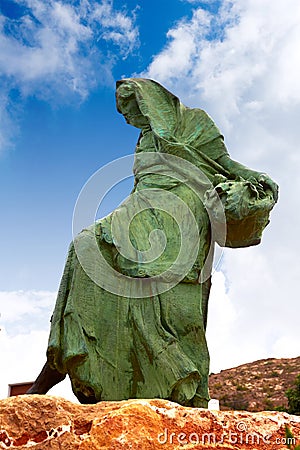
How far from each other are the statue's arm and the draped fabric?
274 millimetres

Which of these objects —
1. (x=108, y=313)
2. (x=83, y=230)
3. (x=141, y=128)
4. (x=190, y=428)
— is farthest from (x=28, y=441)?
(x=141, y=128)

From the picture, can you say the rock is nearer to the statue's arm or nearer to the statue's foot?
the statue's foot

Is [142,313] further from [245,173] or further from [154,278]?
[245,173]

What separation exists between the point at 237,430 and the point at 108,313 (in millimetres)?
2091

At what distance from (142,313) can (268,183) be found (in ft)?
5.51

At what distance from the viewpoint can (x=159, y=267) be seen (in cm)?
508

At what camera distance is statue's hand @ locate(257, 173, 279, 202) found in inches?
221

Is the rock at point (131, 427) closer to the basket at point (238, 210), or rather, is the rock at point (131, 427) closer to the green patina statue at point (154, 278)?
the green patina statue at point (154, 278)

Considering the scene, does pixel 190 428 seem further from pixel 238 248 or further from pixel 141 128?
pixel 141 128

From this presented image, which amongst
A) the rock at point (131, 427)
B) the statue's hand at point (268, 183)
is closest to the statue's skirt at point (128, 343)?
the statue's hand at point (268, 183)

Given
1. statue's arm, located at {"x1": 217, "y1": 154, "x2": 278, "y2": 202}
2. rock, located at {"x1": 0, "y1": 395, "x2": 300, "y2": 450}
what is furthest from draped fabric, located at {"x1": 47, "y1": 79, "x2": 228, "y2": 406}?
rock, located at {"x1": 0, "y1": 395, "x2": 300, "y2": 450}

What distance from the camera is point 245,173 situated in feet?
18.8

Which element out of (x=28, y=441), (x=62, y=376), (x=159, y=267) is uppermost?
(x=159, y=267)

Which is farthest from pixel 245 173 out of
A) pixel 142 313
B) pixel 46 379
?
pixel 46 379
